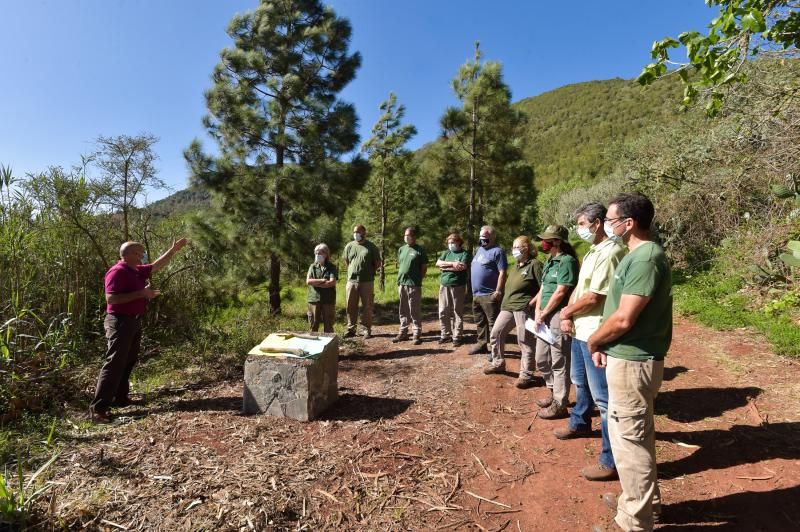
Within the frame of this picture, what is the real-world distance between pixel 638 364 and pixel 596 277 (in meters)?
0.92

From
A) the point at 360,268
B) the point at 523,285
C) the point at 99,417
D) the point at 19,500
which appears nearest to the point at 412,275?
the point at 360,268

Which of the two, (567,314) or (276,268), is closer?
(567,314)

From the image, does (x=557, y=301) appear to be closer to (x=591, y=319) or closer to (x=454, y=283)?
(x=591, y=319)

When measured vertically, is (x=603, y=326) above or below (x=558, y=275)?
below

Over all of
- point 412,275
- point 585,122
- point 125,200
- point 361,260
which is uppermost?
point 585,122

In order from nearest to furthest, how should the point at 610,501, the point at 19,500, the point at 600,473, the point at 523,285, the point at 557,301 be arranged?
the point at 19,500
the point at 610,501
the point at 600,473
the point at 557,301
the point at 523,285

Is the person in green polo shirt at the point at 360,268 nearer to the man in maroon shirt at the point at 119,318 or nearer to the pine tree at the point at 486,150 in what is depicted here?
the man in maroon shirt at the point at 119,318

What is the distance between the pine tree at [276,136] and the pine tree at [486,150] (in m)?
3.53

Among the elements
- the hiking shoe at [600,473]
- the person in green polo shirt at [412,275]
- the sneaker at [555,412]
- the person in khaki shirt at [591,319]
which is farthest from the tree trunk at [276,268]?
the hiking shoe at [600,473]

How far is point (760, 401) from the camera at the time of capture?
13.8 ft

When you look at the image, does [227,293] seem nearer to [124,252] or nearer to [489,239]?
[124,252]

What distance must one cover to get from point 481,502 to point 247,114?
7729 millimetres

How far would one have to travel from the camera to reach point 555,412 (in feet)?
13.2

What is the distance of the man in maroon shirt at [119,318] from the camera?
4.01 m
